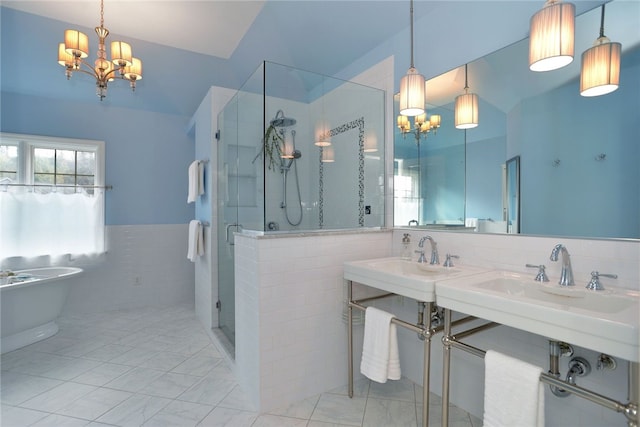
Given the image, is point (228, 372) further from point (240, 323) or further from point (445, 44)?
point (445, 44)

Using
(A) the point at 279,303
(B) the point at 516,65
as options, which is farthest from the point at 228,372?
(B) the point at 516,65

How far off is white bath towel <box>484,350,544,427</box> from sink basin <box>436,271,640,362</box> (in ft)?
0.55

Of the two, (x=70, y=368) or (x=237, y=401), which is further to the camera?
(x=70, y=368)

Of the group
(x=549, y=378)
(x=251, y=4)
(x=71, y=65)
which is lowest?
(x=549, y=378)

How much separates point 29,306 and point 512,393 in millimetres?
3670

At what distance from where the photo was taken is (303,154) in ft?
8.14

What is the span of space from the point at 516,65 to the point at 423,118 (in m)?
0.63

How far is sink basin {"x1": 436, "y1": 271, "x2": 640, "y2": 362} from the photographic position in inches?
36.8

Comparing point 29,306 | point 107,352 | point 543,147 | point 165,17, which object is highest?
point 165,17

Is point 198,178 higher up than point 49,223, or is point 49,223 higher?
point 198,178

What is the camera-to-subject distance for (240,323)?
7.24 ft

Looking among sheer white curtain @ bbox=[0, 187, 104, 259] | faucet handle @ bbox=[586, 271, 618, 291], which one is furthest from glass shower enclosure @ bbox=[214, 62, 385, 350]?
sheer white curtain @ bbox=[0, 187, 104, 259]

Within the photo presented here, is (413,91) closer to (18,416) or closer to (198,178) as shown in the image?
(198,178)

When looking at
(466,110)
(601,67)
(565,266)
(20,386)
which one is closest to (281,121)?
(466,110)
